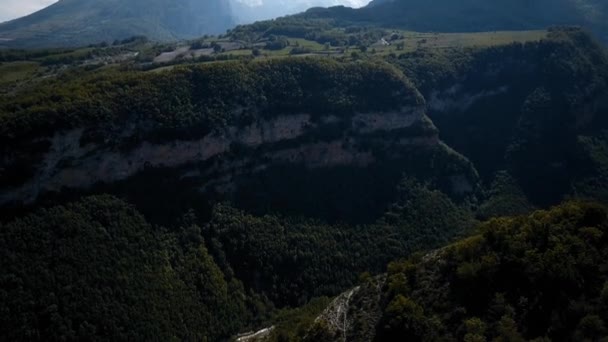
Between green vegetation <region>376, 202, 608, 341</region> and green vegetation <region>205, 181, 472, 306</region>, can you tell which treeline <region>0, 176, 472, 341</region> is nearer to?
green vegetation <region>205, 181, 472, 306</region>

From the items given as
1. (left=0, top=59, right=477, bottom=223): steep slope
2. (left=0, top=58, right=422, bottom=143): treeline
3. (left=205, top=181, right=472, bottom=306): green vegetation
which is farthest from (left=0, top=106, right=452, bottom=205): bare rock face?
(left=205, top=181, right=472, bottom=306): green vegetation

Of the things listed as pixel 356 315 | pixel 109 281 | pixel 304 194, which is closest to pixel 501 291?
pixel 356 315

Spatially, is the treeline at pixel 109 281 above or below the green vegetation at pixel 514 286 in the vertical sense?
below

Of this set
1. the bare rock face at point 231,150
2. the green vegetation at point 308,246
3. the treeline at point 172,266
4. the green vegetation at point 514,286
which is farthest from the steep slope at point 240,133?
the green vegetation at point 514,286

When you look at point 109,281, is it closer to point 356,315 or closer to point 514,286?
point 356,315

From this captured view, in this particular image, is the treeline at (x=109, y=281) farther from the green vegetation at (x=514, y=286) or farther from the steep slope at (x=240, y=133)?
the green vegetation at (x=514, y=286)

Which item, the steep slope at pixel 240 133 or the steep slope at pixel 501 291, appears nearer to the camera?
the steep slope at pixel 501 291

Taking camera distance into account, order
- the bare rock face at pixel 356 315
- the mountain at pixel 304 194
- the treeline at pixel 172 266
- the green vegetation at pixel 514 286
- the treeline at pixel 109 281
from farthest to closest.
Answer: the treeline at pixel 172 266 < the treeline at pixel 109 281 < the bare rock face at pixel 356 315 < the mountain at pixel 304 194 < the green vegetation at pixel 514 286

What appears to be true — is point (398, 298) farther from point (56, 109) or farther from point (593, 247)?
point (56, 109)

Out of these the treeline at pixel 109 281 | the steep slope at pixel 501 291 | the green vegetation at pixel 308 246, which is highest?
the steep slope at pixel 501 291
